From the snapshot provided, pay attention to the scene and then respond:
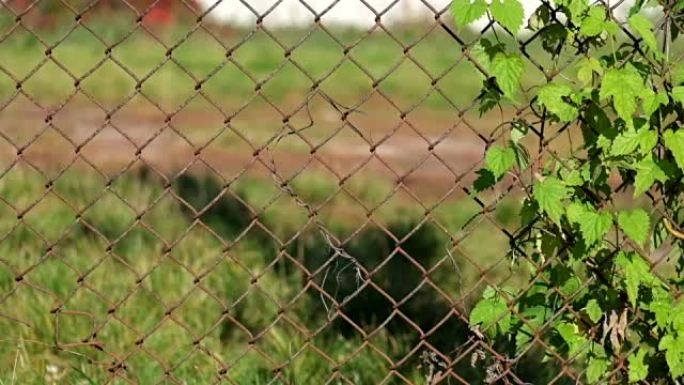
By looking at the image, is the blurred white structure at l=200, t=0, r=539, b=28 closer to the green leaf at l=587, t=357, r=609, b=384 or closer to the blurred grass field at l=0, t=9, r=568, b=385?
the blurred grass field at l=0, t=9, r=568, b=385

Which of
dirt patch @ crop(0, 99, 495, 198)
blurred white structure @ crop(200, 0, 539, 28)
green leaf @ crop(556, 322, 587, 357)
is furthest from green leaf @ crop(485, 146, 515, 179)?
blurred white structure @ crop(200, 0, 539, 28)

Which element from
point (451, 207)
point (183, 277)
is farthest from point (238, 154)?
point (183, 277)

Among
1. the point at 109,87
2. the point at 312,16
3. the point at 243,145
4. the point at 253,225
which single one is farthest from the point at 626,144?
the point at 312,16

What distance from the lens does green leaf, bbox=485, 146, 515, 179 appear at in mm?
2836

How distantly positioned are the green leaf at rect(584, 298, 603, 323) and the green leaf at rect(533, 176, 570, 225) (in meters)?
0.28

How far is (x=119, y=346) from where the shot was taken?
3771 mm

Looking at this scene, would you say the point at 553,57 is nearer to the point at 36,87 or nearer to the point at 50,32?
the point at 36,87

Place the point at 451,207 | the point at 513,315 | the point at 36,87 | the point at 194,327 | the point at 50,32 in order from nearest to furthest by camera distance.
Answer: the point at 513,315
the point at 194,327
the point at 451,207
the point at 36,87
the point at 50,32

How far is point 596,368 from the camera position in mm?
3074

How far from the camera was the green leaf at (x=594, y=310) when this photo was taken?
9.93 feet

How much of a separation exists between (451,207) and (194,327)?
227cm

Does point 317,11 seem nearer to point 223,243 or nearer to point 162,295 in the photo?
point 162,295

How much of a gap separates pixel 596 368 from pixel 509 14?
0.92m

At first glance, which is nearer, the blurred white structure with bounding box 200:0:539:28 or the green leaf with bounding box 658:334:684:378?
the green leaf with bounding box 658:334:684:378
